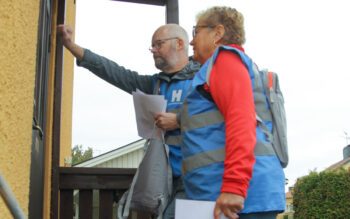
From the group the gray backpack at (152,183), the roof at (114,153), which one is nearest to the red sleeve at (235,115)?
the gray backpack at (152,183)

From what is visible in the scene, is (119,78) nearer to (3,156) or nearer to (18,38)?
(18,38)

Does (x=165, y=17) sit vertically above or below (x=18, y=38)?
above

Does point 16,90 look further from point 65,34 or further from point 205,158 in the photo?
point 65,34

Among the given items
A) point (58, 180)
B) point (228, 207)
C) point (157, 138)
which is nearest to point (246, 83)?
point (228, 207)

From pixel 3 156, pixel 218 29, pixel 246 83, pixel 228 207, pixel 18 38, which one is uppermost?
pixel 218 29

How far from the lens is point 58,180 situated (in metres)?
3.59

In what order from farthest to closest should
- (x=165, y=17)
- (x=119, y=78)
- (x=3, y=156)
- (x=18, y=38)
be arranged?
(x=165, y=17) → (x=119, y=78) → (x=18, y=38) → (x=3, y=156)

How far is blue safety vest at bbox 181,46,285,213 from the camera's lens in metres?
1.84

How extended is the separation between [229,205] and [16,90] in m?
0.81

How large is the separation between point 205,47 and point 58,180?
188 cm

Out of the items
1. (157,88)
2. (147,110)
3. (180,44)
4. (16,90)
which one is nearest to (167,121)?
(147,110)

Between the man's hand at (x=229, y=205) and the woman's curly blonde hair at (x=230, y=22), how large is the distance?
28.3 inches

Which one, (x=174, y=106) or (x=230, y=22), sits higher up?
(x=230, y=22)

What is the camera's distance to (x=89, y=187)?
370 cm
